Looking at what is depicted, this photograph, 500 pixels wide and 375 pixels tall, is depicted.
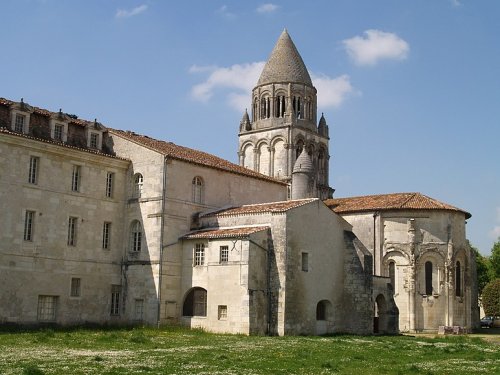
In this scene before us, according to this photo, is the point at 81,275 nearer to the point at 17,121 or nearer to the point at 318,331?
the point at 17,121

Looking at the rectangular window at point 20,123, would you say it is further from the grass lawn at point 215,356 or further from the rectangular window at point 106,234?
the grass lawn at point 215,356

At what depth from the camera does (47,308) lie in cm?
3956

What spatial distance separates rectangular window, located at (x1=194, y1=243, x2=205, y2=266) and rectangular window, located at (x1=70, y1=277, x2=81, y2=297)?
6.96 metres

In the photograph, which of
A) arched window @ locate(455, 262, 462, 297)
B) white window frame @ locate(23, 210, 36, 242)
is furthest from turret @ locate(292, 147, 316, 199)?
white window frame @ locate(23, 210, 36, 242)

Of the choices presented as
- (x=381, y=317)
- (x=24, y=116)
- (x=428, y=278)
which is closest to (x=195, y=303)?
(x=381, y=317)

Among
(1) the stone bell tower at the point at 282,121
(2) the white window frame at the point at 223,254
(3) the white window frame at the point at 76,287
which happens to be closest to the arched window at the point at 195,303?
(2) the white window frame at the point at 223,254

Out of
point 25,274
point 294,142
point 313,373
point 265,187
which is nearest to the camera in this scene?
point 313,373

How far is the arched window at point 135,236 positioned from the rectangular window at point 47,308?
5918 millimetres

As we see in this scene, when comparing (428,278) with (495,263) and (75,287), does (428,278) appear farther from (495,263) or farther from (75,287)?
(495,263)

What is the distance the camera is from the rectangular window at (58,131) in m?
41.9

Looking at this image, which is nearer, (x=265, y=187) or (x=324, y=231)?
(x=324, y=231)

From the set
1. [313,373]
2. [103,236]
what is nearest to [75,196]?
[103,236]

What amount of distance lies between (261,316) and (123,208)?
11.5 m

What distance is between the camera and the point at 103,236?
43.1 meters
